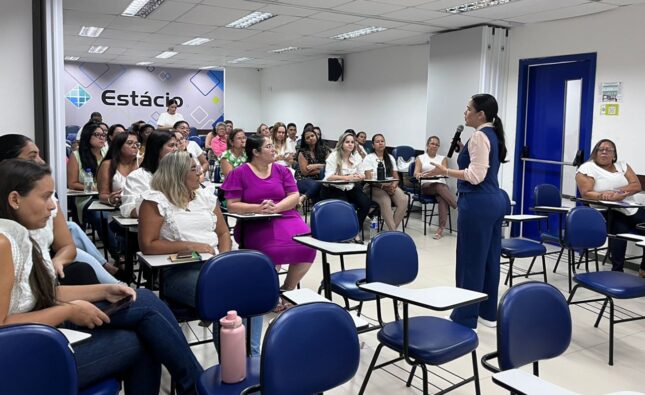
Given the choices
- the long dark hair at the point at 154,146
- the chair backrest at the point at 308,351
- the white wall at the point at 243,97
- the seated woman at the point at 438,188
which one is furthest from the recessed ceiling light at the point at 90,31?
the chair backrest at the point at 308,351

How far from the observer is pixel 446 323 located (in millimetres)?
2736

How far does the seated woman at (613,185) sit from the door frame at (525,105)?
2.23 ft

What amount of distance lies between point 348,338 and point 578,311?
3116 millimetres

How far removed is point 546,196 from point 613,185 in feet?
2.29

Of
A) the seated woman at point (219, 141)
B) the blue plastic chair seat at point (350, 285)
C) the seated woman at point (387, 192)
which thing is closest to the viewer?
the blue plastic chair seat at point (350, 285)

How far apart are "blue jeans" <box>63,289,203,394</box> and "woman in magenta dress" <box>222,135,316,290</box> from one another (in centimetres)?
170

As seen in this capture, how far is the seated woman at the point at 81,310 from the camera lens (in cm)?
192

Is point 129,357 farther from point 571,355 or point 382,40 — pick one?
point 382,40

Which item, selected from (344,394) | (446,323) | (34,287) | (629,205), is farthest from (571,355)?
(34,287)

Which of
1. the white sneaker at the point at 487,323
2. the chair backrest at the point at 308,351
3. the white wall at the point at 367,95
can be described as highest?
the white wall at the point at 367,95

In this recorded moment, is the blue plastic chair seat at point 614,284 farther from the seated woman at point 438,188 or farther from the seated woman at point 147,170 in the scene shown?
the seated woman at point 438,188

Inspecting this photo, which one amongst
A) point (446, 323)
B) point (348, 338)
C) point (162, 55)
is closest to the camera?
point (348, 338)

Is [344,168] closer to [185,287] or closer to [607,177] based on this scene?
[607,177]

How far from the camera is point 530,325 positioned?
2.14 metres
